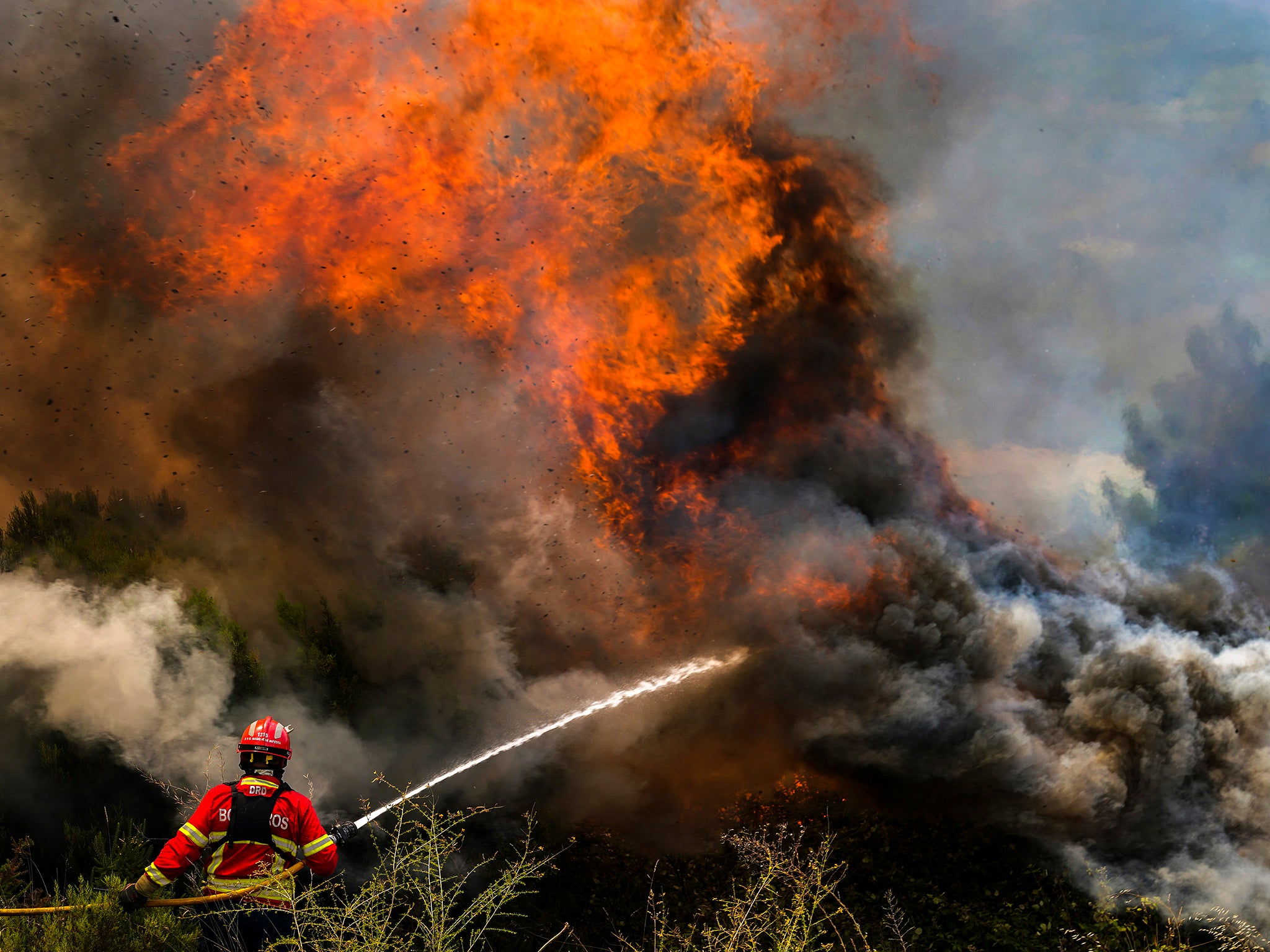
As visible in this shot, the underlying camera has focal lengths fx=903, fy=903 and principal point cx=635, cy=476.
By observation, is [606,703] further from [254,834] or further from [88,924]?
[88,924]

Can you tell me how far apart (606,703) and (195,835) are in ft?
19.8

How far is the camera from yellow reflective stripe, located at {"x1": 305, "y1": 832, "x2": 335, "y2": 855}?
7.28 metres

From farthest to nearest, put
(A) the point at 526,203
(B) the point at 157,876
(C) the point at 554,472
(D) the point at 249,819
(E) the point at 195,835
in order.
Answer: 1. (C) the point at 554,472
2. (A) the point at 526,203
3. (D) the point at 249,819
4. (E) the point at 195,835
5. (B) the point at 157,876

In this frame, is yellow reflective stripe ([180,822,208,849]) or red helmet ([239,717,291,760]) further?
red helmet ([239,717,291,760])

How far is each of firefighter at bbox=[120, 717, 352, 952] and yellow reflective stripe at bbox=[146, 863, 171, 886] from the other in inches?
2.7

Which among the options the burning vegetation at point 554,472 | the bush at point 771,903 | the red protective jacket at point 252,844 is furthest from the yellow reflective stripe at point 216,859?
the bush at point 771,903

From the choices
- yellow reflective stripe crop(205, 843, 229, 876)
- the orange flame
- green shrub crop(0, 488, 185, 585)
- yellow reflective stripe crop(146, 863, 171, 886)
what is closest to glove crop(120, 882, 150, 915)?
yellow reflective stripe crop(146, 863, 171, 886)

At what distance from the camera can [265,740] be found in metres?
7.32

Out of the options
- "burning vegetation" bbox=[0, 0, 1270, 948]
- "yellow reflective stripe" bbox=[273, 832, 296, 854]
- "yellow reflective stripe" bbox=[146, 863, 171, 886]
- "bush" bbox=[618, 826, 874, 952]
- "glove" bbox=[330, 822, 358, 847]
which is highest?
"burning vegetation" bbox=[0, 0, 1270, 948]

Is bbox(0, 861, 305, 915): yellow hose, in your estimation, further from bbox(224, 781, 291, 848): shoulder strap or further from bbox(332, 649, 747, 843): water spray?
bbox(332, 649, 747, 843): water spray

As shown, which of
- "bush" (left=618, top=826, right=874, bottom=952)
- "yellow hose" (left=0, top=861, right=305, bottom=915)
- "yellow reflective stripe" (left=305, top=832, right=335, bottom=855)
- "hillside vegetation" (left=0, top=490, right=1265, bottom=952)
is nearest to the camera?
"yellow hose" (left=0, top=861, right=305, bottom=915)

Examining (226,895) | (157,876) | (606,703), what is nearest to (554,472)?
(606,703)

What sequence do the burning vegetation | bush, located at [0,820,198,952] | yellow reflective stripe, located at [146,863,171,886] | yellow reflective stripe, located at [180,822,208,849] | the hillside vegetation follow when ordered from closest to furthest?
yellow reflective stripe, located at [146,863,171,886]
yellow reflective stripe, located at [180,822,208,849]
bush, located at [0,820,198,952]
the hillside vegetation
the burning vegetation

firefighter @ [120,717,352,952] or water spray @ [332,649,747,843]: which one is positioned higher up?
water spray @ [332,649,747,843]
